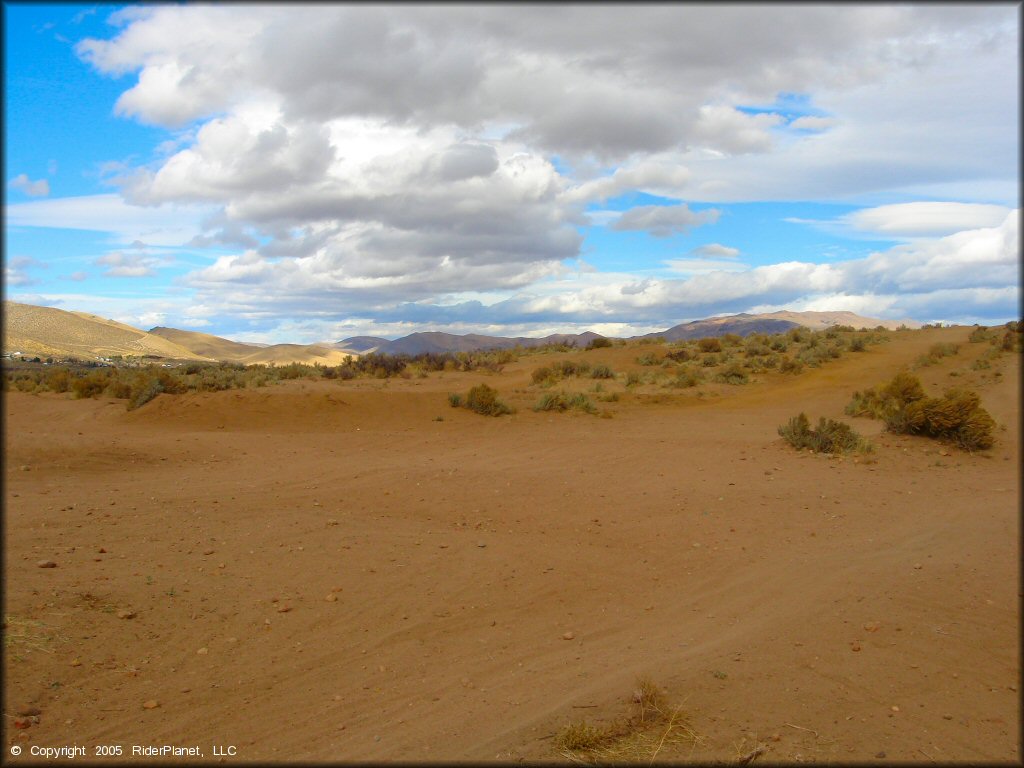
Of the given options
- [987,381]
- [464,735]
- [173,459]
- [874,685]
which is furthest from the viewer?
[987,381]

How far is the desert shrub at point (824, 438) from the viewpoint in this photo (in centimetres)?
1563

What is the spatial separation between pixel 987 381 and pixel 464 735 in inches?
948

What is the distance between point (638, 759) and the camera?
461 cm

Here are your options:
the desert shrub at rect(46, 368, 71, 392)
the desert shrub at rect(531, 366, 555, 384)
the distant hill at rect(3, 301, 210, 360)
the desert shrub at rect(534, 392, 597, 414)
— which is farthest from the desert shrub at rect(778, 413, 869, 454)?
the desert shrub at rect(46, 368, 71, 392)

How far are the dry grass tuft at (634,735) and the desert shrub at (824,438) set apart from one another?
11855 mm

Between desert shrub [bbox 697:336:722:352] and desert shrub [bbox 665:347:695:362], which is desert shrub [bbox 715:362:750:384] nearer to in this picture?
desert shrub [bbox 665:347:695:362]

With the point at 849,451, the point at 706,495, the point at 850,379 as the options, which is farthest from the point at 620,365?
the point at 706,495

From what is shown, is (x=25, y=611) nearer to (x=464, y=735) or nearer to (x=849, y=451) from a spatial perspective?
(x=464, y=735)

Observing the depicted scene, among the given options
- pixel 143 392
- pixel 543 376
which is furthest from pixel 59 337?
pixel 543 376

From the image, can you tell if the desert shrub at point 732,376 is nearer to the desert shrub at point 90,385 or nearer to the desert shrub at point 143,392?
the desert shrub at point 143,392

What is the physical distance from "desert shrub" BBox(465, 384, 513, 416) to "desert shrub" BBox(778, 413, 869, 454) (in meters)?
8.15

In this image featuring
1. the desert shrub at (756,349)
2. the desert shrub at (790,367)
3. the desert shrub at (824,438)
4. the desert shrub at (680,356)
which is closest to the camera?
the desert shrub at (824,438)

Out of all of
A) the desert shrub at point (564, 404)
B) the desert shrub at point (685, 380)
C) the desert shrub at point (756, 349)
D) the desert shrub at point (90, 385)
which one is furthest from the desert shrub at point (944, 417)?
the desert shrub at point (90, 385)

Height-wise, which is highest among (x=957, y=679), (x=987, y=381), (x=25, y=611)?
(x=987, y=381)
